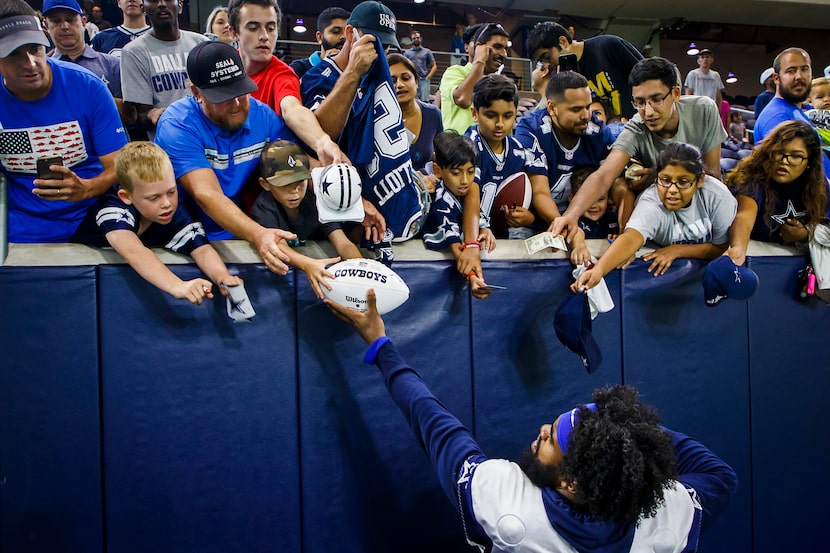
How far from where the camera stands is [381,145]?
3.01 meters

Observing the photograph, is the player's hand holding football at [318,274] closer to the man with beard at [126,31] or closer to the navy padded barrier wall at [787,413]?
the navy padded barrier wall at [787,413]

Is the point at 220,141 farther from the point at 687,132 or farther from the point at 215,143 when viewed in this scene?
the point at 687,132

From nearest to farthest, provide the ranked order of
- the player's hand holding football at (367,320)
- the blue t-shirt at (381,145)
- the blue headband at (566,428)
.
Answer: the blue headband at (566,428) < the player's hand holding football at (367,320) < the blue t-shirt at (381,145)

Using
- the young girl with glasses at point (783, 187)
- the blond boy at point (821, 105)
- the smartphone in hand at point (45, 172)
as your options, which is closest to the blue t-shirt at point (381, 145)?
the smartphone in hand at point (45, 172)

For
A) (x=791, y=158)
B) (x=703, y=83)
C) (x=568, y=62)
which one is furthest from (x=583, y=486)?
(x=703, y=83)

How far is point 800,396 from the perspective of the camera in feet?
13.1

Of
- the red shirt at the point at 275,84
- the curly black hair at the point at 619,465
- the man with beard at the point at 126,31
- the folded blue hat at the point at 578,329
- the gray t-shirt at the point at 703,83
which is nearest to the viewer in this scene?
the curly black hair at the point at 619,465

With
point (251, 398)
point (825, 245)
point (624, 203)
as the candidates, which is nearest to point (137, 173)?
point (251, 398)

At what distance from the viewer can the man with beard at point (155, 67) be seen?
12.2 feet

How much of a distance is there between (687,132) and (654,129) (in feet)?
0.72

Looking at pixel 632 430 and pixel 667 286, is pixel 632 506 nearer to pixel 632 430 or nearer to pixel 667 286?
pixel 632 430

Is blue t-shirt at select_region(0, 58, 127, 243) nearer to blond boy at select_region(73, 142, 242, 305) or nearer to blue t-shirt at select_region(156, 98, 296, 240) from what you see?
blond boy at select_region(73, 142, 242, 305)

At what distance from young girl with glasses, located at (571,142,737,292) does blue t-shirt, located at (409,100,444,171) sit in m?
1.13

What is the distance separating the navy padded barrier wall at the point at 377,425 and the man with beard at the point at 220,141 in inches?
18.7
